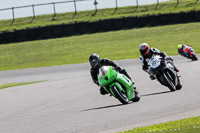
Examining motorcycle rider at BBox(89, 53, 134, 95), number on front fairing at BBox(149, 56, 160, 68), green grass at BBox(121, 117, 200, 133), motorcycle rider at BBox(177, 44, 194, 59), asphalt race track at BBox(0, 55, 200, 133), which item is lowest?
motorcycle rider at BBox(177, 44, 194, 59)

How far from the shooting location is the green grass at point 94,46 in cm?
2914

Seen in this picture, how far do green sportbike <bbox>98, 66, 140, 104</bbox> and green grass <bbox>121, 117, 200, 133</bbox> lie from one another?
2.71 m

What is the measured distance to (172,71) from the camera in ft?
40.1

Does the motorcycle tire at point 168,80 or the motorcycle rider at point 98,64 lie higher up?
the motorcycle rider at point 98,64

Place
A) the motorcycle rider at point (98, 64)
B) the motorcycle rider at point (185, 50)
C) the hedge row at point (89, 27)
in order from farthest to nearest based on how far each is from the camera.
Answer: the hedge row at point (89, 27)
the motorcycle rider at point (185, 50)
the motorcycle rider at point (98, 64)

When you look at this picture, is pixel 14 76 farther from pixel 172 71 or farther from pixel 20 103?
pixel 172 71

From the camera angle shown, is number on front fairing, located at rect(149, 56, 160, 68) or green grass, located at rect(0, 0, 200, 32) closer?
number on front fairing, located at rect(149, 56, 160, 68)

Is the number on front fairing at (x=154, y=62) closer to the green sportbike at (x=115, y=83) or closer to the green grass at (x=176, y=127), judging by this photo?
the green sportbike at (x=115, y=83)

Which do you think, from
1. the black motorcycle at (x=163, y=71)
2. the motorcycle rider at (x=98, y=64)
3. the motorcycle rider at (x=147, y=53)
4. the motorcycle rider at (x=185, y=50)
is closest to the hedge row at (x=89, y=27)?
the motorcycle rider at (x=185, y=50)

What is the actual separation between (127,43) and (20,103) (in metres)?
19.3

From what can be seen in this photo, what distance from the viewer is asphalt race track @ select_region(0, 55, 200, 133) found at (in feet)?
29.0

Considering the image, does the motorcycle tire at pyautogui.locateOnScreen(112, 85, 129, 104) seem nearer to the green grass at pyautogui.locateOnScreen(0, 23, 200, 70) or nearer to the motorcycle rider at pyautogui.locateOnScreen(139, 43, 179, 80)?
the motorcycle rider at pyautogui.locateOnScreen(139, 43, 179, 80)

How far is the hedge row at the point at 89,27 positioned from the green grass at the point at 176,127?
26.8m

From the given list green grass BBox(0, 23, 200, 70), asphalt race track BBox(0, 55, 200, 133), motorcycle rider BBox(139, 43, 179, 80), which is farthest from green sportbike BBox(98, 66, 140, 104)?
green grass BBox(0, 23, 200, 70)
